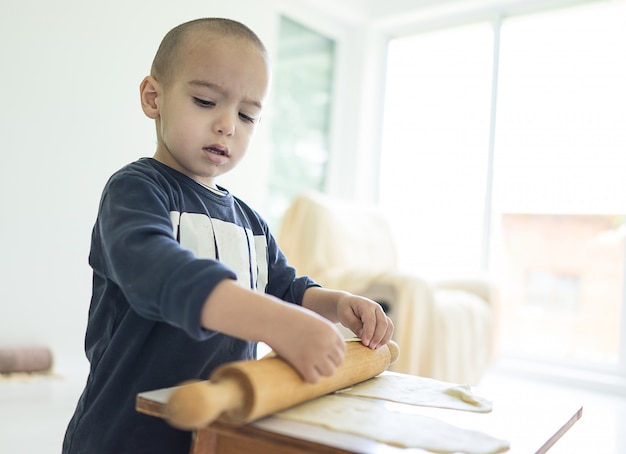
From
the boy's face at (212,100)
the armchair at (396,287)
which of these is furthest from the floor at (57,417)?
the boy's face at (212,100)

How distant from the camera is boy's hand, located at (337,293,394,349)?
0.88 m

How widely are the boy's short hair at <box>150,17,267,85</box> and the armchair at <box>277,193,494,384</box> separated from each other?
1.82 meters

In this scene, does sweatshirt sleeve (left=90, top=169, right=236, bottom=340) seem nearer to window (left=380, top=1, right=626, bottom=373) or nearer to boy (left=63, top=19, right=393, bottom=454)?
boy (left=63, top=19, right=393, bottom=454)

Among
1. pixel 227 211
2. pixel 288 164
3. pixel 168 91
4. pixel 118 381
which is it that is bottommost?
pixel 118 381

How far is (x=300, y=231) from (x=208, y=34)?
2.13 m

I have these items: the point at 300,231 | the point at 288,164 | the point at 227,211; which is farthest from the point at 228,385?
the point at 288,164

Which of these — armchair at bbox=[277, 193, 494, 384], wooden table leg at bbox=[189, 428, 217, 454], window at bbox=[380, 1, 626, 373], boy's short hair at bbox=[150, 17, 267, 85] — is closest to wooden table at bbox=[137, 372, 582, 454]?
wooden table leg at bbox=[189, 428, 217, 454]

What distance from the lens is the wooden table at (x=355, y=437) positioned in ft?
1.86

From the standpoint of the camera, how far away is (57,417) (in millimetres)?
2025

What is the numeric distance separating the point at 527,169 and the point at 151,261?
12.2 feet

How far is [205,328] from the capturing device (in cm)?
62

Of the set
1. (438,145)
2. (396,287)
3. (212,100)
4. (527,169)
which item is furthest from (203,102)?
(438,145)

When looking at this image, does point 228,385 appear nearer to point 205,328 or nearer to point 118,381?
point 205,328

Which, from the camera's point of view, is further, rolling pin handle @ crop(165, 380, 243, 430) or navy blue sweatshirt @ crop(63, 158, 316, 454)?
navy blue sweatshirt @ crop(63, 158, 316, 454)
